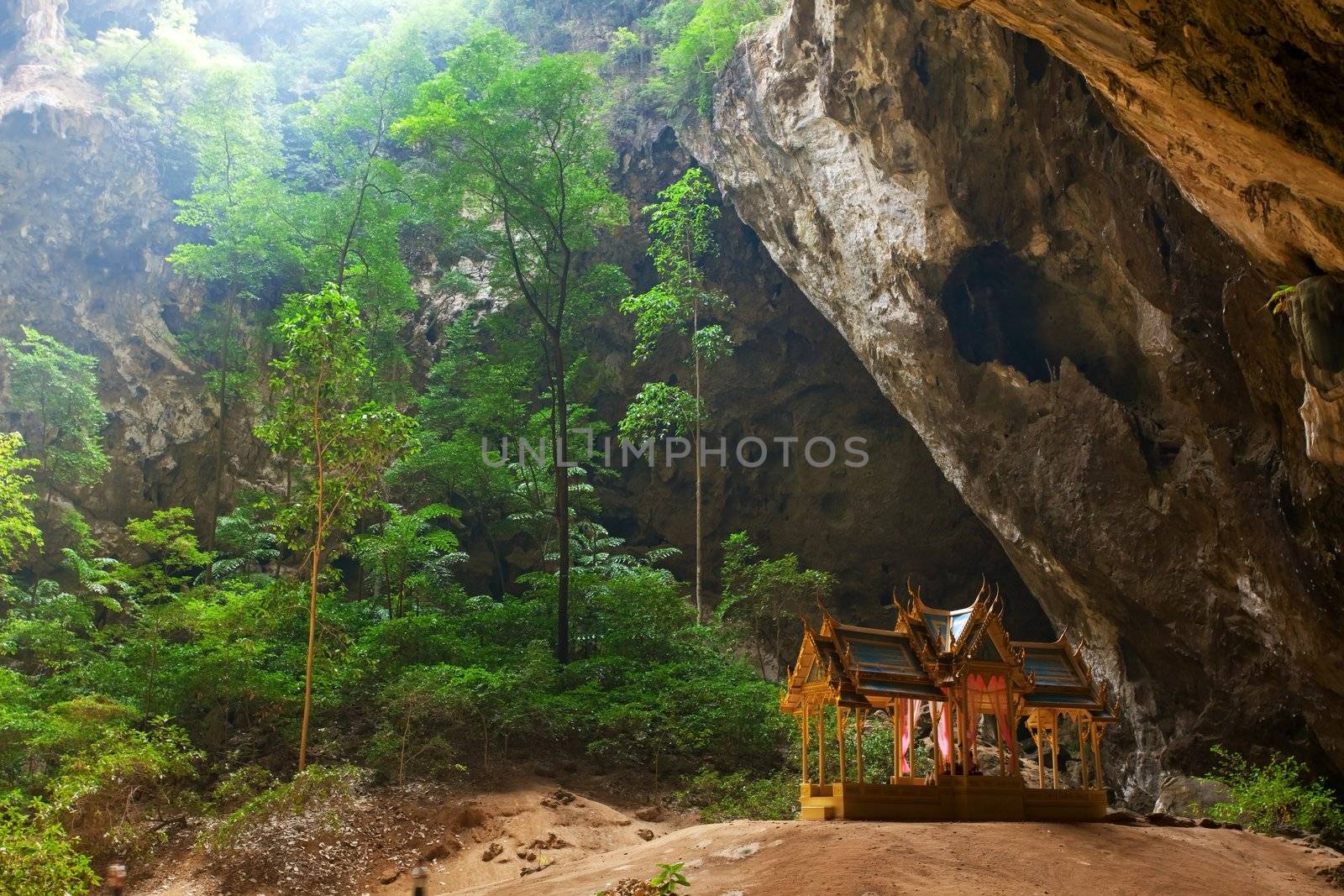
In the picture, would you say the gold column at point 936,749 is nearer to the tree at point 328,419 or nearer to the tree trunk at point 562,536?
the tree trunk at point 562,536

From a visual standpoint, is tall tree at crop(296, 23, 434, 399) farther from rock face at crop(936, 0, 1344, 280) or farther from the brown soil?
rock face at crop(936, 0, 1344, 280)

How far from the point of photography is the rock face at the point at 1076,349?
12.0 m

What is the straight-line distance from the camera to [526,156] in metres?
20.2

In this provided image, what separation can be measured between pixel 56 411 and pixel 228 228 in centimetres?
569

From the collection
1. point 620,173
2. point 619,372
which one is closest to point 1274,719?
point 619,372

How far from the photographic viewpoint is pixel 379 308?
2317 centimetres

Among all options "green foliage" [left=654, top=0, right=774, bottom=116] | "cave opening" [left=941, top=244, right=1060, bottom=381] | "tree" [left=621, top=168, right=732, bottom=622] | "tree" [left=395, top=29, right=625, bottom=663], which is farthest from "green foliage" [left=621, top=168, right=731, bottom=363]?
"cave opening" [left=941, top=244, right=1060, bottom=381]

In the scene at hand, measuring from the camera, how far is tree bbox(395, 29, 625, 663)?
1970 cm

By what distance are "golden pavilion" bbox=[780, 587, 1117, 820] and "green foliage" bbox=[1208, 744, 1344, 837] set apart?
2.32 meters

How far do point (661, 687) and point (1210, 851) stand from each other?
8.60 meters

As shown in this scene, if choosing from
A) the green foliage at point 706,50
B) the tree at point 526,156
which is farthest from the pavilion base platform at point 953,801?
the green foliage at point 706,50

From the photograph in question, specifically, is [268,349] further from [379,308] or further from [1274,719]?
[1274,719]

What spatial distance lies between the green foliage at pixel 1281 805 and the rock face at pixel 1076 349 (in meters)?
0.96

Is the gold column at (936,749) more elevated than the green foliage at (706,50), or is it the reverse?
the green foliage at (706,50)
